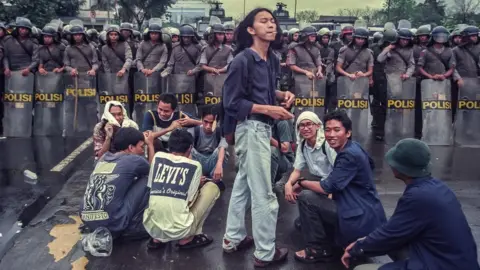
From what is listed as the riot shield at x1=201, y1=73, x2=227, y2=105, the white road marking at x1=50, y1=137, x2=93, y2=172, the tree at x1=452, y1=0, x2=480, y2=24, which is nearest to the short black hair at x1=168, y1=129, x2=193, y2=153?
the white road marking at x1=50, y1=137, x2=93, y2=172

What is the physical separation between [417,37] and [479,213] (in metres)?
5.20

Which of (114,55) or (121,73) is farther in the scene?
(114,55)

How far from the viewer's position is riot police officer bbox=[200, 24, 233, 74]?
9641 mm

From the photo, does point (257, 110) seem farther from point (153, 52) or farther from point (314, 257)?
point (153, 52)

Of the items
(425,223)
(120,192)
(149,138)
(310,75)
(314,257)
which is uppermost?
(310,75)

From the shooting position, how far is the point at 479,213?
5.61 m

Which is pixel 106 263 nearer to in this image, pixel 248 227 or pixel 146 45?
pixel 248 227

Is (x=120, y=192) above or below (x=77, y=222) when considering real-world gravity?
above

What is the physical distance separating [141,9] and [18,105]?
3135cm

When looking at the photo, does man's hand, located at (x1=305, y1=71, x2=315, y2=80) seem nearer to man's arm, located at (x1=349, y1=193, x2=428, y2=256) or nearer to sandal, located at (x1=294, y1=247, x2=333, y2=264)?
sandal, located at (x1=294, y1=247, x2=333, y2=264)

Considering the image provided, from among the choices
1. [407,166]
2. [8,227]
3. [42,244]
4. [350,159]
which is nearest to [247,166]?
[350,159]

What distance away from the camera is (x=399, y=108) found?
917 centimetres

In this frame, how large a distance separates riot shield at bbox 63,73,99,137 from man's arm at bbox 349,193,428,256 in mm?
7279

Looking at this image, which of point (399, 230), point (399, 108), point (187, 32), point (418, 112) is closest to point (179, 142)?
point (399, 230)
